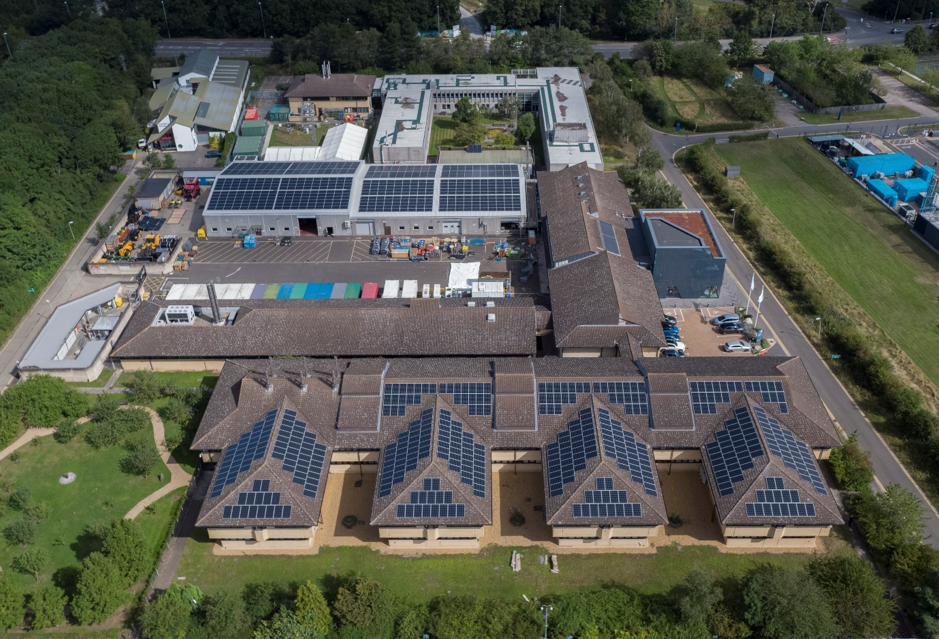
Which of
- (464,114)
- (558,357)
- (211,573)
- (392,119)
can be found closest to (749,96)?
(464,114)

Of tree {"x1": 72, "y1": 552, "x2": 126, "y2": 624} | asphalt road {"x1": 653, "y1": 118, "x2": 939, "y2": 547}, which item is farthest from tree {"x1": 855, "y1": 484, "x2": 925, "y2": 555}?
tree {"x1": 72, "y1": 552, "x2": 126, "y2": 624}

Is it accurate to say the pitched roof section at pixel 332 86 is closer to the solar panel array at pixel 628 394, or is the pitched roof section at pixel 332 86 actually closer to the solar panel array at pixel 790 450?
the solar panel array at pixel 628 394

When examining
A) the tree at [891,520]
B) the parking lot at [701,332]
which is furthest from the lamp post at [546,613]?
the parking lot at [701,332]

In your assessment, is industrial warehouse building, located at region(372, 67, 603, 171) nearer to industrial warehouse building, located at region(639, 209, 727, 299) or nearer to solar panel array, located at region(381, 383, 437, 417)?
industrial warehouse building, located at region(639, 209, 727, 299)

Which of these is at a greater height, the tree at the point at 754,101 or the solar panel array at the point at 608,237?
the solar panel array at the point at 608,237

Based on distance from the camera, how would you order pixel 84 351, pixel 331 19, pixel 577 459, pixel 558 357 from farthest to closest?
pixel 331 19 < pixel 84 351 < pixel 558 357 < pixel 577 459

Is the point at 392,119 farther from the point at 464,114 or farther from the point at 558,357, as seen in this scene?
the point at 558,357
